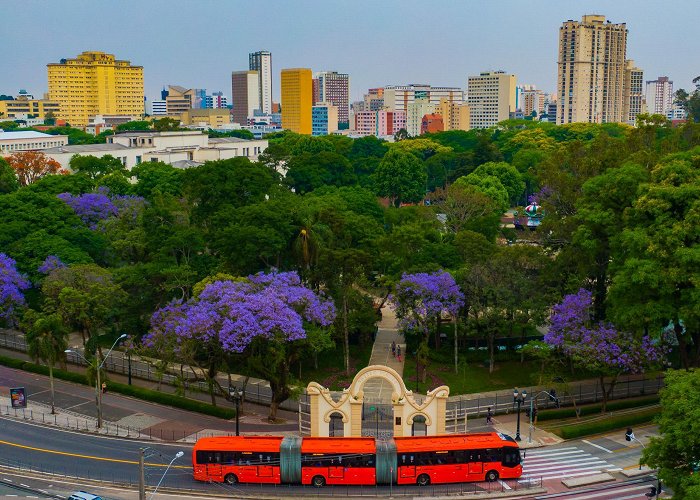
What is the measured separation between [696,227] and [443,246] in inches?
834

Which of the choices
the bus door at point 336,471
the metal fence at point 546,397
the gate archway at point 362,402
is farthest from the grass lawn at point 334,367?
the bus door at point 336,471

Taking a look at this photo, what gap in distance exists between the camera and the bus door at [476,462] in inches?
1607

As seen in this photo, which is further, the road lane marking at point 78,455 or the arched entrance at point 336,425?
the arched entrance at point 336,425

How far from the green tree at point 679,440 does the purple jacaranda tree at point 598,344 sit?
13.7 meters

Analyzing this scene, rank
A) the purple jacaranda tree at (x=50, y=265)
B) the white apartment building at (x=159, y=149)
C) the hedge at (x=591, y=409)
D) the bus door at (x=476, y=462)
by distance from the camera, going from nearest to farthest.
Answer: the bus door at (x=476, y=462) → the hedge at (x=591, y=409) → the purple jacaranda tree at (x=50, y=265) → the white apartment building at (x=159, y=149)

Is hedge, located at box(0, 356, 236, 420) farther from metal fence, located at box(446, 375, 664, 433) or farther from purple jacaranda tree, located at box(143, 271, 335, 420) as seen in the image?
metal fence, located at box(446, 375, 664, 433)

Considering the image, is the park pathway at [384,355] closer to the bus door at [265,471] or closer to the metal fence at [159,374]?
the metal fence at [159,374]

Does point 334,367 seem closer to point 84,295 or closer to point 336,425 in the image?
point 336,425

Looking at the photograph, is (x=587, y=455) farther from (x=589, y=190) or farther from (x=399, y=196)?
(x=399, y=196)

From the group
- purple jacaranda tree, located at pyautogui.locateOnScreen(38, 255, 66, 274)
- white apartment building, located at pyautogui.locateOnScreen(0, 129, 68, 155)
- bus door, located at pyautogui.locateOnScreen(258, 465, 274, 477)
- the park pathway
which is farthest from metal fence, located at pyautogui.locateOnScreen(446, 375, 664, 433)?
white apartment building, located at pyautogui.locateOnScreen(0, 129, 68, 155)

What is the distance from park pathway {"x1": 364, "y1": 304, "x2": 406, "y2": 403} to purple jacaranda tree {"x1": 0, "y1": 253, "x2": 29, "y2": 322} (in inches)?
1015

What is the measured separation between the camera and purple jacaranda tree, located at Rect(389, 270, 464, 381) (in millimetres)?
56906

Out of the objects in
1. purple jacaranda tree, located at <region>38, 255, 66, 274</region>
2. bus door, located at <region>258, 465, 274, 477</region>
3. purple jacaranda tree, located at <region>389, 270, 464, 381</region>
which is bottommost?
bus door, located at <region>258, 465, 274, 477</region>

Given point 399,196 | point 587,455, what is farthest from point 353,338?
point 399,196
